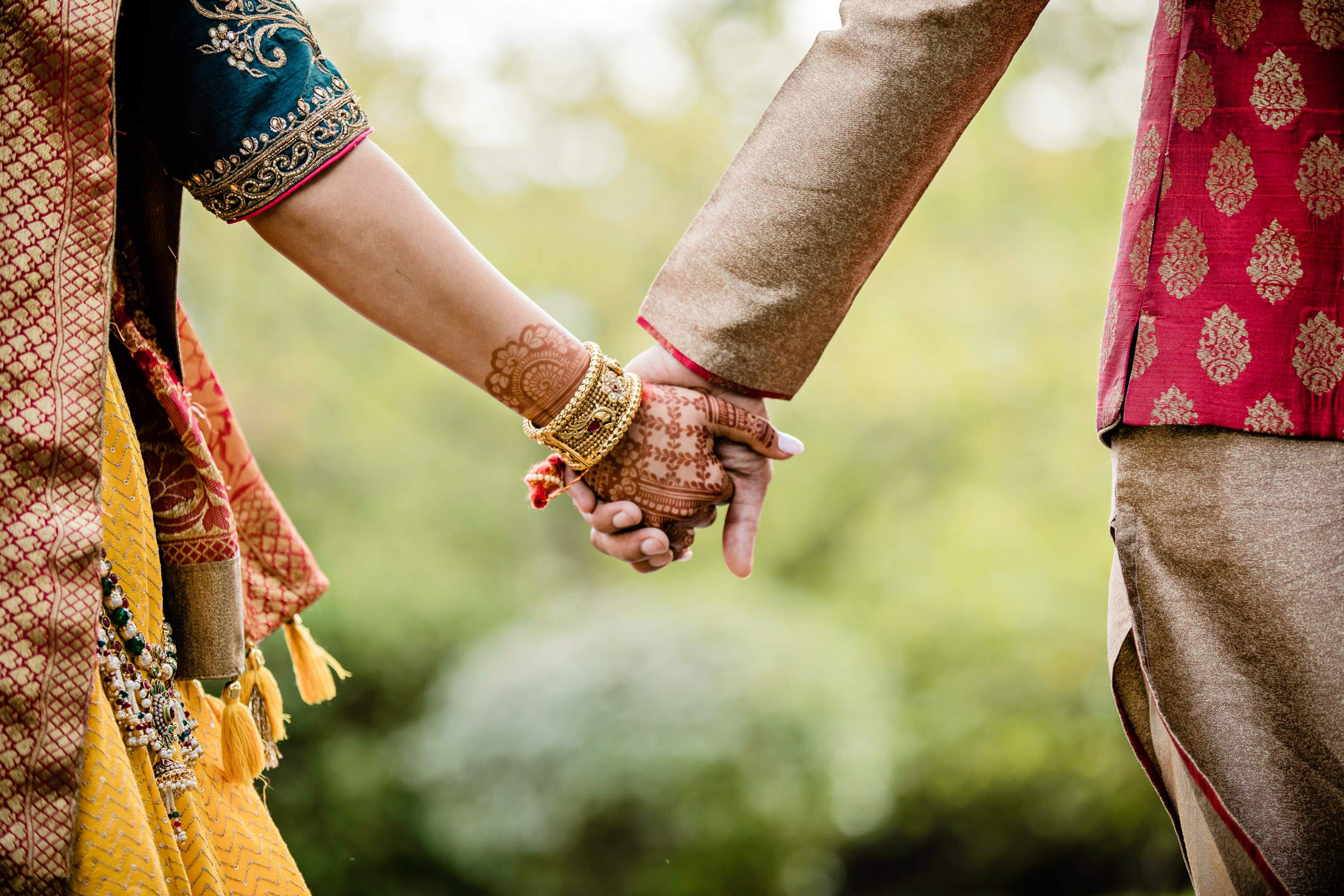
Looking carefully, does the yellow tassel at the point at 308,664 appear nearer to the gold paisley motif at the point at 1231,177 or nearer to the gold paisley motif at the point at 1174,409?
the gold paisley motif at the point at 1174,409

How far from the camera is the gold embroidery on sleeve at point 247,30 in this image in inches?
36.3

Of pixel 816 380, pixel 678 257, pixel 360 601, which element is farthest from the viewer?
pixel 816 380

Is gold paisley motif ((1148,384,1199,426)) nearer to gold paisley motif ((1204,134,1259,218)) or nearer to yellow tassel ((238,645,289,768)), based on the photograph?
gold paisley motif ((1204,134,1259,218))

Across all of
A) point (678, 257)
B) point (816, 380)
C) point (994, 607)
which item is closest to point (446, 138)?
Answer: point (816, 380)

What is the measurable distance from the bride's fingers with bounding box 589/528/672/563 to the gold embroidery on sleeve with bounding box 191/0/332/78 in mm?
737

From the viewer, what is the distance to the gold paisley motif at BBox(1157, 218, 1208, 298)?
100 centimetres

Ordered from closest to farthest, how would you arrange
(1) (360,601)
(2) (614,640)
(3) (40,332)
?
(3) (40,332) < (2) (614,640) < (1) (360,601)

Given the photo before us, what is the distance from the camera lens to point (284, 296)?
502 cm

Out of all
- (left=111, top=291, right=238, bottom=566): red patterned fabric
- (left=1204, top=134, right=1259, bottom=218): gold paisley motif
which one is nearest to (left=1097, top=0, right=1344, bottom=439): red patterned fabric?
(left=1204, top=134, right=1259, bottom=218): gold paisley motif

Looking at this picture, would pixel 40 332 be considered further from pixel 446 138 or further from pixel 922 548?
pixel 446 138

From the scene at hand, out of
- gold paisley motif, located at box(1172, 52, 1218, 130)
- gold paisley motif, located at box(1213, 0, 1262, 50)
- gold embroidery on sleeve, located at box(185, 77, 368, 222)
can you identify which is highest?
gold embroidery on sleeve, located at box(185, 77, 368, 222)

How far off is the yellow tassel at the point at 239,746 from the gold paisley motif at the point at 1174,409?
968mm

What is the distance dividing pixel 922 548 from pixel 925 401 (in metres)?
0.71

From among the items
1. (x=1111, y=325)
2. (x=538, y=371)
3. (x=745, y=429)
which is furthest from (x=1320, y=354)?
(x=538, y=371)
